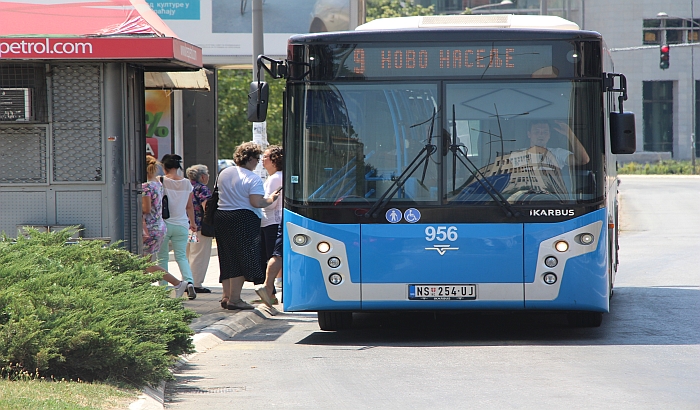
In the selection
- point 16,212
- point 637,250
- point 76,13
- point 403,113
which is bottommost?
point 637,250

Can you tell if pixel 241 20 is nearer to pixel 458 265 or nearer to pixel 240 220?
pixel 240 220

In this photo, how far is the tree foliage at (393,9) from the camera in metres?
57.6

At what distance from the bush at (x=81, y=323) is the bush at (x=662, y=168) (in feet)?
181

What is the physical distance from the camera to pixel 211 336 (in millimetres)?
9812

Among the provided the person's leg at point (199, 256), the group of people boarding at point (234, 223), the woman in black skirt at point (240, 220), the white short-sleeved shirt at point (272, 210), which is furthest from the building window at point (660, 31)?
the woman in black skirt at point (240, 220)

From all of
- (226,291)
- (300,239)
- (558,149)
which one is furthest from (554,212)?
(226,291)

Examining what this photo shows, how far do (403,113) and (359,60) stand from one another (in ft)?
2.09

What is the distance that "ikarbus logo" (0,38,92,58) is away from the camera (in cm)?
1041

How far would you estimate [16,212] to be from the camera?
11133mm

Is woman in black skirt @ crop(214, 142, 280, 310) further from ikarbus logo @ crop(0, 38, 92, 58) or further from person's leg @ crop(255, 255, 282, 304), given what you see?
ikarbus logo @ crop(0, 38, 92, 58)

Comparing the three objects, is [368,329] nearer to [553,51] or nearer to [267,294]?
[267,294]

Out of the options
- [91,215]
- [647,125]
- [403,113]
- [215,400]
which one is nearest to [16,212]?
Answer: [91,215]

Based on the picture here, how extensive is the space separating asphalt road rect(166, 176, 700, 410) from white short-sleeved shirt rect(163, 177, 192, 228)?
173 cm

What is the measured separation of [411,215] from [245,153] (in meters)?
2.80
